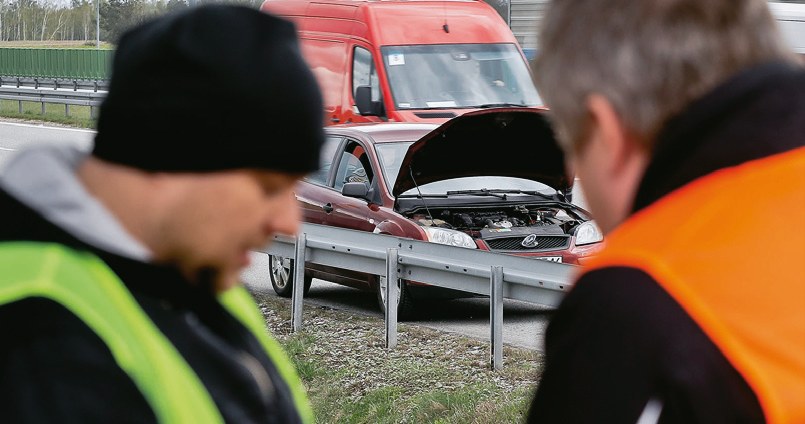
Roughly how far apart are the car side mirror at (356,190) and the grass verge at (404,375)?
123cm

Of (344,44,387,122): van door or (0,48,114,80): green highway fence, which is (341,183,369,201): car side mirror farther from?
(0,48,114,80): green highway fence

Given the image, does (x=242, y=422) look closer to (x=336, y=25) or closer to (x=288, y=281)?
(x=288, y=281)

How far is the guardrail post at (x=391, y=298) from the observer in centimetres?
902

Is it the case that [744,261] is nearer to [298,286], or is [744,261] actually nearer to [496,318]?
[496,318]

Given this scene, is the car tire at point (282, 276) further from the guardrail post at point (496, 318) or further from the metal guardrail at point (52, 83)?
the metal guardrail at point (52, 83)

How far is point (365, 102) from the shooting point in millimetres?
16094

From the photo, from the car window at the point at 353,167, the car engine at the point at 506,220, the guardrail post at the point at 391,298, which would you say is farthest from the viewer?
the car window at the point at 353,167

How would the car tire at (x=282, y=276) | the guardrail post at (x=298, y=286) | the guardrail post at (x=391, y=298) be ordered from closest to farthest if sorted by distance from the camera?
the guardrail post at (x=391, y=298) < the guardrail post at (x=298, y=286) < the car tire at (x=282, y=276)

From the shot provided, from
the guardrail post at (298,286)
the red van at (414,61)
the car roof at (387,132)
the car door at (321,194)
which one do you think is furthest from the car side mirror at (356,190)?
the red van at (414,61)

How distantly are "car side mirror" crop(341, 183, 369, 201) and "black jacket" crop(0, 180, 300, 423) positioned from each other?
9.30m

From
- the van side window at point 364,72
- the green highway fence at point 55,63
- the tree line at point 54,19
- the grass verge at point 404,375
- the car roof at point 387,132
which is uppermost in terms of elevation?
the car roof at point 387,132

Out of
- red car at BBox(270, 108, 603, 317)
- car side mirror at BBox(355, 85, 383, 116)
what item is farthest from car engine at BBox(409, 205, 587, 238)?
car side mirror at BBox(355, 85, 383, 116)

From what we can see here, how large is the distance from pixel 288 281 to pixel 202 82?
33.4 feet

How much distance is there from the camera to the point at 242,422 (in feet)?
5.59
